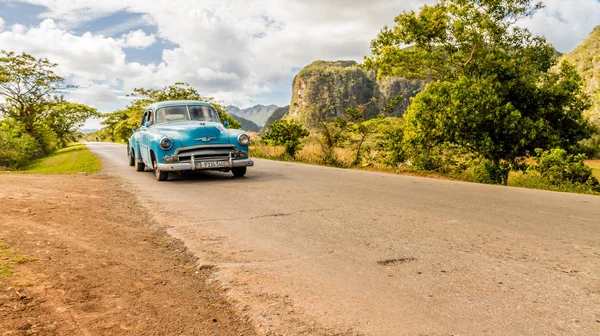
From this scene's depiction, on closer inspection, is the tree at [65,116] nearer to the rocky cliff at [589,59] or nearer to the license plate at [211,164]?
the license plate at [211,164]

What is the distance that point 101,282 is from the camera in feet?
10.4

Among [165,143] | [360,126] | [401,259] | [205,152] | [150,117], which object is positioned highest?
[150,117]

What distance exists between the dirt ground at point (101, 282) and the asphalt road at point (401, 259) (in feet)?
0.89

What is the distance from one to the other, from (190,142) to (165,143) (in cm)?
56

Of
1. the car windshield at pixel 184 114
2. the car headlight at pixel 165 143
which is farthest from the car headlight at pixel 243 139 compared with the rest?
the car headlight at pixel 165 143

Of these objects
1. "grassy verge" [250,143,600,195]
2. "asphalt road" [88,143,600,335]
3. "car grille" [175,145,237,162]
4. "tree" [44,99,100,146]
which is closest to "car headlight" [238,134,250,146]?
"car grille" [175,145,237,162]

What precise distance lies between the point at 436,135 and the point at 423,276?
9.93 m

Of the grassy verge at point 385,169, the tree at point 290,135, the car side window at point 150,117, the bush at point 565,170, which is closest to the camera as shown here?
the grassy verge at point 385,169

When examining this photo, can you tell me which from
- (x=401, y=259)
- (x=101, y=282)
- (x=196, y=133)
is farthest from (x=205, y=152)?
(x=401, y=259)

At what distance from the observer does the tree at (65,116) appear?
4125 centimetres

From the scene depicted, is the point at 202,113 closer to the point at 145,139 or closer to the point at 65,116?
the point at 145,139

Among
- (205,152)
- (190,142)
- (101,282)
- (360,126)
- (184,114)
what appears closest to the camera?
(101,282)

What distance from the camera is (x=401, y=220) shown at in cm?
541

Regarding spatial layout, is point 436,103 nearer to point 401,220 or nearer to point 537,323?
point 401,220
